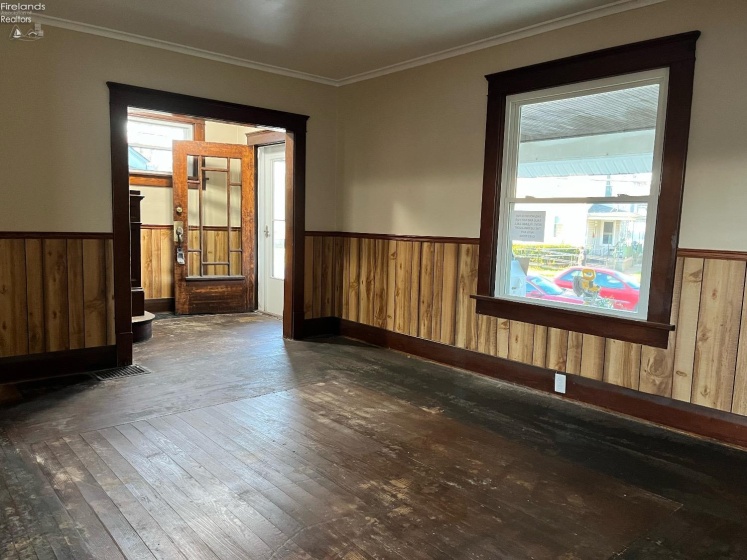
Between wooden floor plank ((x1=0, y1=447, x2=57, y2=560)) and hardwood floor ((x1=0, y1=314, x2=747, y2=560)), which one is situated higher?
hardwood floor ((x1=0, y1=314, x2=747, y2=560))

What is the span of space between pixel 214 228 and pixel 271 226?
29.5 inches

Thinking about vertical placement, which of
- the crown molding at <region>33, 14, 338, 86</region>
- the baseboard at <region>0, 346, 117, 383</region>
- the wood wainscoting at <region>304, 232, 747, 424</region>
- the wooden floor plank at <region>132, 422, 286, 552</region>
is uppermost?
the crown molding at <region>33, 14, 338, 86</region>

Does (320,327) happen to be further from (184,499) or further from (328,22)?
(184,499)

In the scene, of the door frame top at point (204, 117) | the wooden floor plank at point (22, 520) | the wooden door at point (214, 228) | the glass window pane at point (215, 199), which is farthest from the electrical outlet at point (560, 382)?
the glass window pane at point (215, 199)

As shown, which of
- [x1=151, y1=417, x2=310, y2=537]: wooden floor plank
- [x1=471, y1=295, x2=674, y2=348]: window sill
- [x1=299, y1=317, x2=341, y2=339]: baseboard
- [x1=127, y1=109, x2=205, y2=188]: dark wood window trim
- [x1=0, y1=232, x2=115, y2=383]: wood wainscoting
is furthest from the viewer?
[x1=127, y1=109, x2=205, y2=188]: dark wood window trim

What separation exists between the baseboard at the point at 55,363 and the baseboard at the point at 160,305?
238 cm

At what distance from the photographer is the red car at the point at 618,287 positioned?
3.42 metres

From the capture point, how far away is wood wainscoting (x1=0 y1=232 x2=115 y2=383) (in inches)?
151

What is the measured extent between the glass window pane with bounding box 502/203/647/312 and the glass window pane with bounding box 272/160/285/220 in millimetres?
3333

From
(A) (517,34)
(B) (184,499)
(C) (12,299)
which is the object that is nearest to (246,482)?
(B) (184,499)

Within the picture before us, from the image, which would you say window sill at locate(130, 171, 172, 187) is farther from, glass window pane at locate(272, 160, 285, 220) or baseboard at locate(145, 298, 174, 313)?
baseboard at locate(145, 298, 174, 313)

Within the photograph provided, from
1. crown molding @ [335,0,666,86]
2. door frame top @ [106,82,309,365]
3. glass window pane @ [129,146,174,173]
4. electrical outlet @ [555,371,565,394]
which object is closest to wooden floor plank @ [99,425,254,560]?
door frame top @ [106,82,309,365]

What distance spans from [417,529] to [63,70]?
397 cm

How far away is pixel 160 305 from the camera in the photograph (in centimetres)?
665
